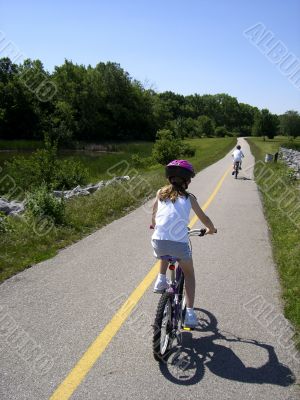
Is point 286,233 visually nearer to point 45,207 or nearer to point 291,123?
point 45,207

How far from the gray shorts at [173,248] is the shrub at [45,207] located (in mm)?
6399

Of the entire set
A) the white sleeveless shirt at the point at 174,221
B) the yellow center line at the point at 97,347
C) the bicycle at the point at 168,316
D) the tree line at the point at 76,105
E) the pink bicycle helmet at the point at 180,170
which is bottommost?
the yellow center line at the point at 97,347

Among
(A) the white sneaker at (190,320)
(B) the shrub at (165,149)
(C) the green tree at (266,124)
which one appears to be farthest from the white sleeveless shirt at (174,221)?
(C) the green tree at (266,124)

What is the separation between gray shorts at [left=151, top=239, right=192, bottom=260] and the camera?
4.66 m

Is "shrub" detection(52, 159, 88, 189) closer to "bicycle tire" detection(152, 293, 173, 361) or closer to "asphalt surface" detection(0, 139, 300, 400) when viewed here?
"asphalt surface" detection(0, 139, 300, 400)

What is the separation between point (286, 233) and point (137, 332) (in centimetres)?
697

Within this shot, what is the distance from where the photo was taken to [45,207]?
1080cm

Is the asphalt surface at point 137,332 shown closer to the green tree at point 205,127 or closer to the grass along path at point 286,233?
the grass along path at point 286,233

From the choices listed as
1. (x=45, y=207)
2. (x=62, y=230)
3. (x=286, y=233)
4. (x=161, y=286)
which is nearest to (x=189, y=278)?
(x=161, y=286)

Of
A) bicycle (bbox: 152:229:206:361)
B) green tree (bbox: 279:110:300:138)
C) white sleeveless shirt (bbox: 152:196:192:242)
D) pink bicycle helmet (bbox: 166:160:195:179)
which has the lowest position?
green tree (bbox: 279:110:300:138)

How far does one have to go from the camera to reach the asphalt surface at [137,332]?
13.7ft

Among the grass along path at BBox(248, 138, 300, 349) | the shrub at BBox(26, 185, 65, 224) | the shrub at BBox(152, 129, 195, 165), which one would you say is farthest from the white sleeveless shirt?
the shrub at BBox(152, 129, 195, 165)

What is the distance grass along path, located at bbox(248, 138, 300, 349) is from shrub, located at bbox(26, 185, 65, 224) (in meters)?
5.39

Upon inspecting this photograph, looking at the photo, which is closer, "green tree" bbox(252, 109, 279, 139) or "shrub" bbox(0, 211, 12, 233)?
"shrub" bbox(0, 211, 12, 233)
